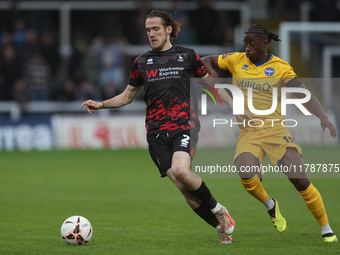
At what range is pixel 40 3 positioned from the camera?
2447 cm

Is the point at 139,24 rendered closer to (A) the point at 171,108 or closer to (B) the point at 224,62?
(B) the point at 224,62

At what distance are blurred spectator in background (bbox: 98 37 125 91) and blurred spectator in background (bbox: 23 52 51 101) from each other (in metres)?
1.58

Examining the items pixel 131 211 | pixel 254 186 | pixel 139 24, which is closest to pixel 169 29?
pixel 254 186

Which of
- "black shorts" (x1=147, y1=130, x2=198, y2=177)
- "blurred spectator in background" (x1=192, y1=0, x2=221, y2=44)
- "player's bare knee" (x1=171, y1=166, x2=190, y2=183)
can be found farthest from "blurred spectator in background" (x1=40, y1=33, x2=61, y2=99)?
"player's bare knee" (x1=171, y1=166, x2=190, y2=183)

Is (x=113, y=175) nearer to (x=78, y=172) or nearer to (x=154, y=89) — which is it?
(x=78, y=172)

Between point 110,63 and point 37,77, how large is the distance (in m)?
2.15

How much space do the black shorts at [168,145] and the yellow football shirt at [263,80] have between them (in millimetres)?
829

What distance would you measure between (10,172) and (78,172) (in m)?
1.43

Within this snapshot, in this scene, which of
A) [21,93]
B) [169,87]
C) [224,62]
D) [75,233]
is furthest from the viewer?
[21,93]

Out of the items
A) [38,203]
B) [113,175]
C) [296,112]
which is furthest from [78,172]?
[296,112]

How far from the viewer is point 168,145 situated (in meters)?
7.91

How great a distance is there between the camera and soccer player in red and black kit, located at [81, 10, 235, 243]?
7812 millimetres

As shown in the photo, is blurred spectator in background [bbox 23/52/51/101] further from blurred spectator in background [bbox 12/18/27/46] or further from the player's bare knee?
the player's bare knee

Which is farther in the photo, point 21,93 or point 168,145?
point 21,93
